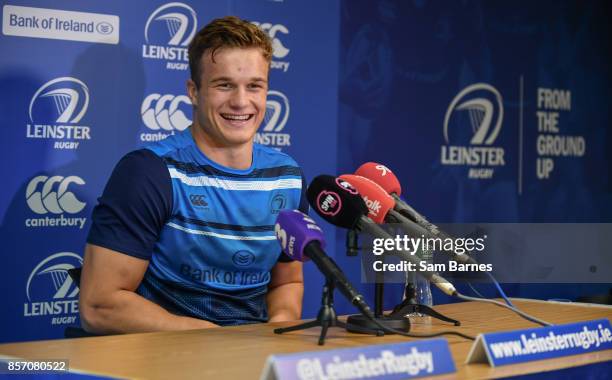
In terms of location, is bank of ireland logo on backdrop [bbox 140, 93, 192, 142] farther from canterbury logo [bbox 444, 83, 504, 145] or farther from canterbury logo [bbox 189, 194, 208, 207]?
canterbury logo [bbox 444, 83, 504, 145]

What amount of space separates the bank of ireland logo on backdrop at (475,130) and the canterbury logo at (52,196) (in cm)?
207

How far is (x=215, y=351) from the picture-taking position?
1824mm

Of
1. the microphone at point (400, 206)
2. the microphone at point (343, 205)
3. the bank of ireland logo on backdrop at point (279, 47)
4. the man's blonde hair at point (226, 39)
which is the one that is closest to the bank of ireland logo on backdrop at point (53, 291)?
the man's blonde hair at point (226, 39)

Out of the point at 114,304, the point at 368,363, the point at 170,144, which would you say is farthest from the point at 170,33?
the point at 368,363

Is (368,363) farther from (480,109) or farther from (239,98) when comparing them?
(480,109)

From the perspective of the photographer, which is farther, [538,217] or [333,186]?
[538,217]

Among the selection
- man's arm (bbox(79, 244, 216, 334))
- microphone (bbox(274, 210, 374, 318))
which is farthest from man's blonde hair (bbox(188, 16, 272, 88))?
microphone (bbox(274, 210, 374, 318))

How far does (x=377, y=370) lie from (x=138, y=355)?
1.61 ft

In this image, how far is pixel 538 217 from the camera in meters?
5.29

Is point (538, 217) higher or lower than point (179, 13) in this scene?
lower

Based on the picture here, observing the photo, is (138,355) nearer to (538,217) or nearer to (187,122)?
(187,122)

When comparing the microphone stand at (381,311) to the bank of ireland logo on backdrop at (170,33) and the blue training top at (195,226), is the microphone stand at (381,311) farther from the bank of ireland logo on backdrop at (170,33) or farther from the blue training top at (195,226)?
the bank of ireland logo on backdrop at (170,33)

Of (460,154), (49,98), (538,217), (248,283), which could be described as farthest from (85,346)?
(538,217)

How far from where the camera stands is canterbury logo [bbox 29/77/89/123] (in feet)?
10.8
